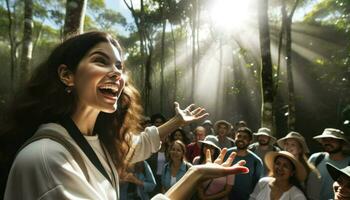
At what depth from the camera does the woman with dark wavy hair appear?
142cm

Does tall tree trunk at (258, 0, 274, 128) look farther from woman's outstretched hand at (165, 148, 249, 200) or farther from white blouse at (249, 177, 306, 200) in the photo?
woman's outstretched hand at (165, 148, 249, 200)

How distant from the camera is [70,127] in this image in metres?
1.73

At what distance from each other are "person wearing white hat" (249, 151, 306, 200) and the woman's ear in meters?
3.52

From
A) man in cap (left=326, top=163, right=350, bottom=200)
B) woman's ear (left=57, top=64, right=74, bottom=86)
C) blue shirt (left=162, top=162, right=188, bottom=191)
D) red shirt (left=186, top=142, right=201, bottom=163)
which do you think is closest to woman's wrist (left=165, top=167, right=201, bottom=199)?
woman's ear (left=57, top=64, right=74, bottom=86)

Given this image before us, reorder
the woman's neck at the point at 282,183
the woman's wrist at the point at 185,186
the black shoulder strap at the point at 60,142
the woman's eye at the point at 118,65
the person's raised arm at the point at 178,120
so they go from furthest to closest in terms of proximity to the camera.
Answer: the woman's neck at the point at 282,183 → the person's raised arm at the point at 178,120 → the woman's eye at the point at 118,65 → the woman's wrist at the point at 185,186 → the black shoulder strap at the point at 60,142

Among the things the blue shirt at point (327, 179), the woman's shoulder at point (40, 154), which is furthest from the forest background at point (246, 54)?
the woman's shoulder at point (40, 154)

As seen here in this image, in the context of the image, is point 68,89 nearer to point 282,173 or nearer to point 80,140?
point 80,140

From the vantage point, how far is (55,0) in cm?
2761

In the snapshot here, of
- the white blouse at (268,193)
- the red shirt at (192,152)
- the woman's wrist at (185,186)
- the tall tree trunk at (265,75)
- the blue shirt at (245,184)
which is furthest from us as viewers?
the tall tree trunk at (265,75)

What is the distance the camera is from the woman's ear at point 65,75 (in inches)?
71.6

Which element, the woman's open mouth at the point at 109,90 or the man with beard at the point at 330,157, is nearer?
the woman's open mouth at the point at 109,90

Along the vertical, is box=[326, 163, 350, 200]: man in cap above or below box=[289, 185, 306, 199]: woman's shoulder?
above

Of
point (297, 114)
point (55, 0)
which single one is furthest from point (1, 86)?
point (297, 114)

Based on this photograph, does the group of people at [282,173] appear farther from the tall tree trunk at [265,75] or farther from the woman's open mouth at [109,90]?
the woman's open mouth at [109,90]
